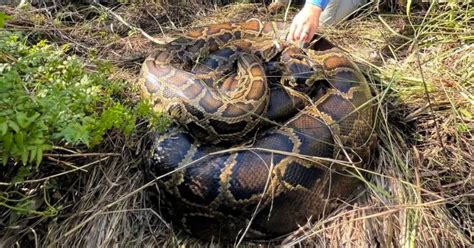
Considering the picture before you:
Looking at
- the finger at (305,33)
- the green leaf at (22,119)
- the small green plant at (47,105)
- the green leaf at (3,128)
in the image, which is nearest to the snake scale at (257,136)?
Answer: the finger at (305,33)

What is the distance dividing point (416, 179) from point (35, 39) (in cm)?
325

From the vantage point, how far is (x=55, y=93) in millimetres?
2699

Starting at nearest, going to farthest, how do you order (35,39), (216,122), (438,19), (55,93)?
(55,93)
(216,122)
(438,19)
(35,39)

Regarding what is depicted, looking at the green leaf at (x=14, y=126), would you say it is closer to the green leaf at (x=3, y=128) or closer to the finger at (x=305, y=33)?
the green leaf at (x=3, y=128)

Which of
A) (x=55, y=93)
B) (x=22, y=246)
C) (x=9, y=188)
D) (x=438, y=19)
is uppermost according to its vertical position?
(x=438, y=19)

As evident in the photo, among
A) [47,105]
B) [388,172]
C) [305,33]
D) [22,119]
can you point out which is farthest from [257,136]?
[22,119]

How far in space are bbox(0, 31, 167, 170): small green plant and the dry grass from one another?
13.8 inches

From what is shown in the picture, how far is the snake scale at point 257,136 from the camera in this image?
2.86 m

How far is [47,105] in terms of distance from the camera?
258cm

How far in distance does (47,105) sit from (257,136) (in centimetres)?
130

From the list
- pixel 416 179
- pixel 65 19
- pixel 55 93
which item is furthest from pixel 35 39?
pixel 416 179

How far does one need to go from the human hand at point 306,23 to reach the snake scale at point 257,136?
12 cm

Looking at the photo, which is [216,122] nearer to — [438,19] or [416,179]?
[416,179]

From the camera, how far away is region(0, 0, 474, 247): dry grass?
2.80 m
